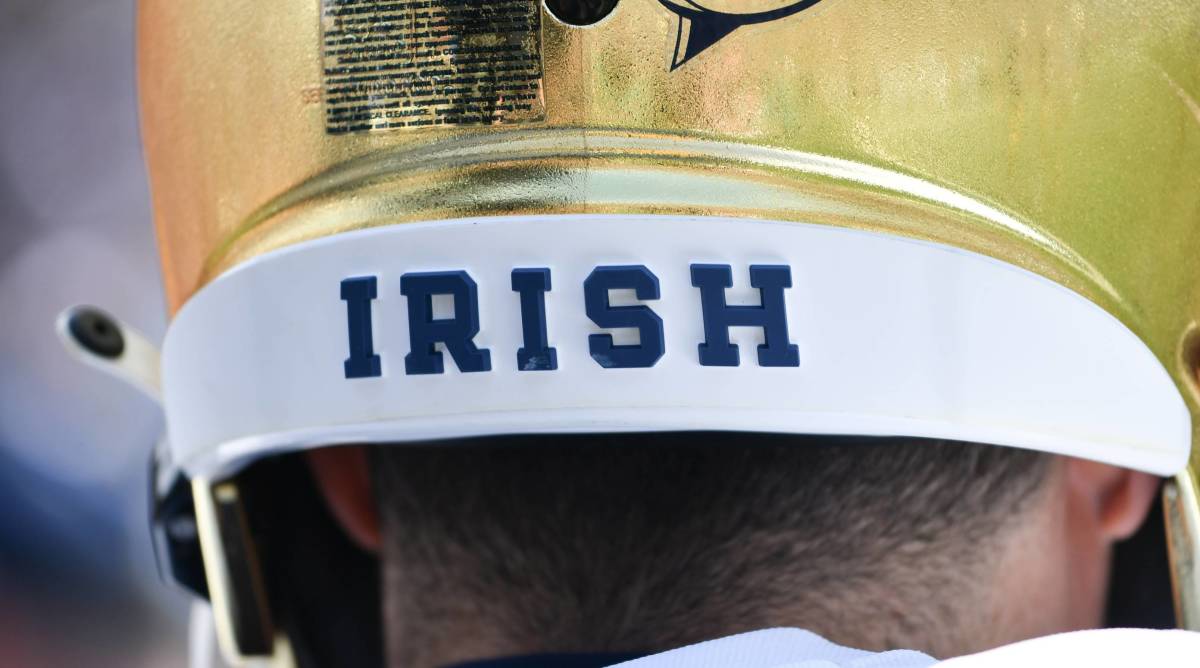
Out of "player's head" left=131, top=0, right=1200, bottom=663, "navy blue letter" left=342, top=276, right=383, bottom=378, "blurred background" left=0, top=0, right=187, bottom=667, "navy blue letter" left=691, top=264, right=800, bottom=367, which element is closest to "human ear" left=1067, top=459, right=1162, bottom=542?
"player's head" left=131, top=0, right=1200, bottom=663

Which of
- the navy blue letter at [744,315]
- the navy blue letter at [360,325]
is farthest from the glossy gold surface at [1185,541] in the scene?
the navy blue letter at [360,325]

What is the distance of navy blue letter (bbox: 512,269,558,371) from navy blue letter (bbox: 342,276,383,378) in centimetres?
11

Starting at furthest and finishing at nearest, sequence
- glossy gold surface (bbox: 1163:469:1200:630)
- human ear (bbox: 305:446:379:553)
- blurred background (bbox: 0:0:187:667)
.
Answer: blurred background (bbox: 0:0:187:667) < human ear (bbox: 305:446:379:553) < glossy gold surface (bbox: 1163:469:1200:630)

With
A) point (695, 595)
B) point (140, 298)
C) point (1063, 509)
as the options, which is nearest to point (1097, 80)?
point (1063, 509)

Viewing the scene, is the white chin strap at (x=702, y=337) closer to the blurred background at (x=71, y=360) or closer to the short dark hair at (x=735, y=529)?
the short dark hair at (x=735, y=529)

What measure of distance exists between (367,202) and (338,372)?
12 cm

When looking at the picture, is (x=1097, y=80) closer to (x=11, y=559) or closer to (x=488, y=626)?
(x=488, y=626)

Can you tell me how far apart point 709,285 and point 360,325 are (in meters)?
0.24

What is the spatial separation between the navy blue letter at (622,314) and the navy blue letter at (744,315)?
3cm

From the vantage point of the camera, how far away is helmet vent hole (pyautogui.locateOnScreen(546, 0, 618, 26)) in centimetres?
89

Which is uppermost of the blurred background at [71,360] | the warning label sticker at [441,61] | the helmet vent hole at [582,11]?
the helmet vent hole at [582,11]

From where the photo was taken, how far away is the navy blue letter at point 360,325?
3.02 feet

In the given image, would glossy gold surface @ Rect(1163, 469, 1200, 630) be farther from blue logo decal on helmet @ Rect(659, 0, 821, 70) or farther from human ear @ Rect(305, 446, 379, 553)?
human ear @ Rect(305, 446, 379, 553)

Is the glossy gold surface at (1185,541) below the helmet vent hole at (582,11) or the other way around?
below
